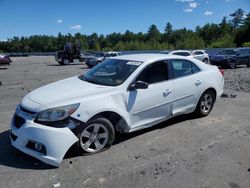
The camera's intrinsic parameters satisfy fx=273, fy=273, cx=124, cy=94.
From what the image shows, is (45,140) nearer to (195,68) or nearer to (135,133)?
(135,133)

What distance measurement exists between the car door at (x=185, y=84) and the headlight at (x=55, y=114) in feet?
7.75

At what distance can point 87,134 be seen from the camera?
4.27m

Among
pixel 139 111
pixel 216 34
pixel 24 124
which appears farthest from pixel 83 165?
pixel 216 34

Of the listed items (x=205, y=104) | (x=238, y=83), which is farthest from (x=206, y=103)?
(x=238, y=83)

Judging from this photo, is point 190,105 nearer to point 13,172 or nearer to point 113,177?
point 113,177

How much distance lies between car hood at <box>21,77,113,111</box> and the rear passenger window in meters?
1.65

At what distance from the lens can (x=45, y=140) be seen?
12.6 feet

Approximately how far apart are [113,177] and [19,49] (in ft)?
473

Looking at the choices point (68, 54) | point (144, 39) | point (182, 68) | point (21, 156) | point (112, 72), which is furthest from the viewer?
point (144, 39)

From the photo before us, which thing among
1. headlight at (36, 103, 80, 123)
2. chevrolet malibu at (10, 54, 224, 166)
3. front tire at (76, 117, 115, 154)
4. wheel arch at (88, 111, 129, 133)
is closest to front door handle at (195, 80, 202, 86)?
chevrolet malibu at (10, 54, 224, 166)

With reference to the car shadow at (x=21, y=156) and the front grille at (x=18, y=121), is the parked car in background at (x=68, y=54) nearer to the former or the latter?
the car shadow at (x=21, y=156)

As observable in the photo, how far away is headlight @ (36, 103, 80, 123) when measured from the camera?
3947 mm

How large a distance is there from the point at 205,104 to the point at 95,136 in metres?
3.14

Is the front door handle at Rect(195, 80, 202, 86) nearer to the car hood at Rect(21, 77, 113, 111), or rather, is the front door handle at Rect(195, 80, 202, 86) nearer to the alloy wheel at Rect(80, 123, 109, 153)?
the car hood at Rect(21, 77, 113, 111)
